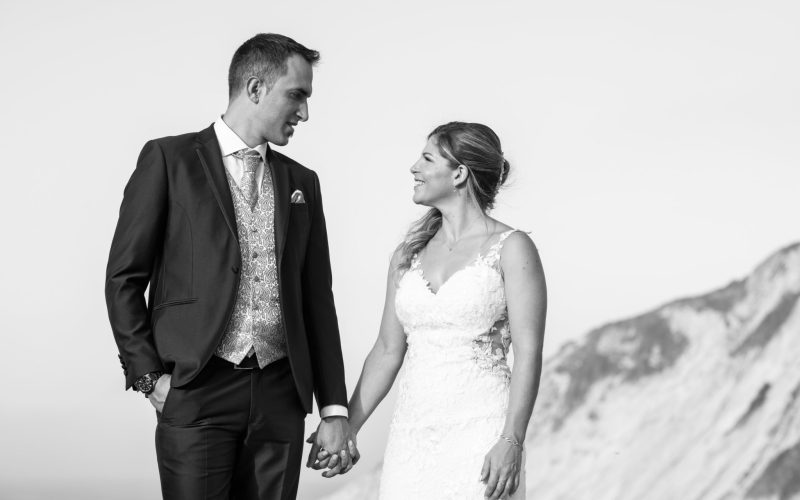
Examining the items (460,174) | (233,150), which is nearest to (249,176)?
(233,150)

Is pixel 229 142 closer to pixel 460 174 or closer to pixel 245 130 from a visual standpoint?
pixel 245 130

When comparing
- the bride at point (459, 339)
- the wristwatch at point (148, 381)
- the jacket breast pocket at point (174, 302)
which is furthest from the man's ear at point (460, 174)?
the wristwatch at point (148, 381)

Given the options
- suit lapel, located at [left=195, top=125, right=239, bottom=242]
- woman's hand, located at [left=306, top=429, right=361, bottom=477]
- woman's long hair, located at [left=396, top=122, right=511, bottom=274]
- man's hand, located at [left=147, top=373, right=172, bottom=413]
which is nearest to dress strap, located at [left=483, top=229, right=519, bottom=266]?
woman's long hair, located at [left=396, top=122, right=511, bottom=274]

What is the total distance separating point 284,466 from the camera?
2408 millimetres

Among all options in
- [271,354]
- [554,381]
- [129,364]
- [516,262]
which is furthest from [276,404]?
[554,381]

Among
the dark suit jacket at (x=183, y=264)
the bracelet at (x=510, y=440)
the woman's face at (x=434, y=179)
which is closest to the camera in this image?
the dark suit jacket at (x=183, y=264)

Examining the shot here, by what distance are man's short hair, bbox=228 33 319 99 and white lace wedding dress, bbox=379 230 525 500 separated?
2.03 feet

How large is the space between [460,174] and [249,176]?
1.90 ft

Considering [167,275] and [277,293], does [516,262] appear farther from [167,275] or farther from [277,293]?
[167,275]

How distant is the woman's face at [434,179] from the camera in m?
2.81

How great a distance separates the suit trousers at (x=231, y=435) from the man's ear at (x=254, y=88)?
56 cm

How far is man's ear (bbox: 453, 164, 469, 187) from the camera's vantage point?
9.25 ft

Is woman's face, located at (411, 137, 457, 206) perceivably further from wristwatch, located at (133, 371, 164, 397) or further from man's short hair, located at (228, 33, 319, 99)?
wristwatch, located at (133, 371, 164, 397)

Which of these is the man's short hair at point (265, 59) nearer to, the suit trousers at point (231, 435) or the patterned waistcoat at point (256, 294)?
the patterned waistcoat at point (256, 294)
